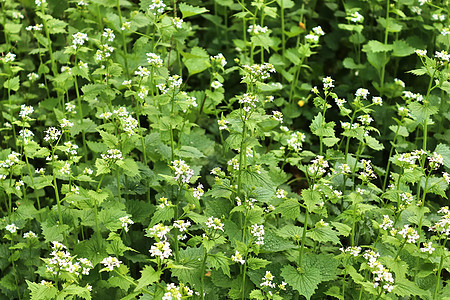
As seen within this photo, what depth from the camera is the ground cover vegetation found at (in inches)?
113

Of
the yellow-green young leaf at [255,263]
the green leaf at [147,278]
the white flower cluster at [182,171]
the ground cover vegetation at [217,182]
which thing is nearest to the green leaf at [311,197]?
the ground cover vegetation at [217,182]

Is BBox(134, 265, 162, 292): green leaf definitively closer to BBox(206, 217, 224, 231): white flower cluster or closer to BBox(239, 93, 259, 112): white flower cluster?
BBox(206, 217, 224, 231): white flower cluster

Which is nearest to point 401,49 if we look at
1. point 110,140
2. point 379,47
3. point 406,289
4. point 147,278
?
point 379,47

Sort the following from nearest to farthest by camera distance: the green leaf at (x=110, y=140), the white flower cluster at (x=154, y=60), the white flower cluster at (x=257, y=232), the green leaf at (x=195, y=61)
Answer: the white flower cluster at (x=257, y=232) → the green leaf at (x=110, y=140) → the white flower cluster at (x=154, y=60) → the green leaf at (x=195, y=61)

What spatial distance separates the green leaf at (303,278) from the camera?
2.95 metres

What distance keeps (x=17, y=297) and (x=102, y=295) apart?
0.73 meters

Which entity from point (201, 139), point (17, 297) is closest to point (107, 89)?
point (201, 139)

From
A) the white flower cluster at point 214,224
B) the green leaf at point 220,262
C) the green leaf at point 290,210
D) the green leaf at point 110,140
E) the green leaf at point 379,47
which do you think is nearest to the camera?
Answer: the white flower cluster at point 214,224

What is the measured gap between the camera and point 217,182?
3.12 meters

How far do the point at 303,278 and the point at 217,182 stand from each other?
2.35 feet

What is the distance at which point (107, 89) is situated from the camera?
361 cm

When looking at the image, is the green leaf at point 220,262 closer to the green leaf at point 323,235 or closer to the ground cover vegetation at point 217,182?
the ground cover vegetation at point 217,182

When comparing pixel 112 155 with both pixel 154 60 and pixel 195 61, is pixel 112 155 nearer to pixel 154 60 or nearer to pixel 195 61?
pixel 154 60

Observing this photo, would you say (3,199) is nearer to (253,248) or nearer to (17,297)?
(17,297)
